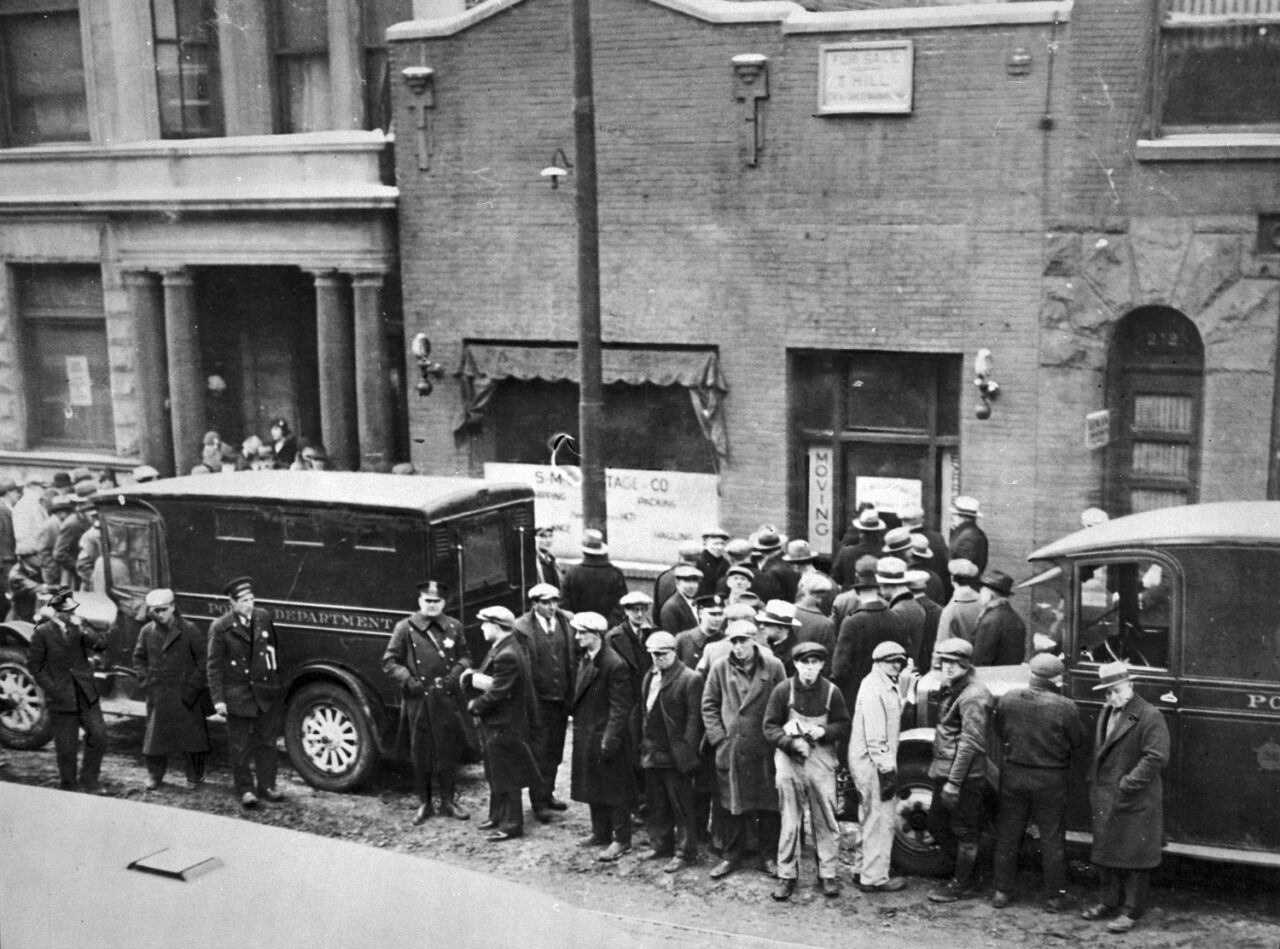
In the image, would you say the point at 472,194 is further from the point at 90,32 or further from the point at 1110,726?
the point at 1110,726

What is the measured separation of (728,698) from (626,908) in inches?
59.1

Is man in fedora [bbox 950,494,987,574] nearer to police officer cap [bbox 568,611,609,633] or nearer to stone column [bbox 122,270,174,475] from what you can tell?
police officer cap [bbox 568,611,609,633]

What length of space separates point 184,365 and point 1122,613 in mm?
13926

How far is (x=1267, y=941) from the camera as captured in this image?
8.20m

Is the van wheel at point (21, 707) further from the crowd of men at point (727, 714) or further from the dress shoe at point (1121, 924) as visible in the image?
the dress shoe at point (1121, 924)

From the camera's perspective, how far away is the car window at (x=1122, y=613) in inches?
348

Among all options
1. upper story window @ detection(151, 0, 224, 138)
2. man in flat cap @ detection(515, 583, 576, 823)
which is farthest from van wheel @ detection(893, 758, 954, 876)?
upper story window @ detection(151, 0, 224, 138)

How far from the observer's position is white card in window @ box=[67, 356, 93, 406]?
2080cm

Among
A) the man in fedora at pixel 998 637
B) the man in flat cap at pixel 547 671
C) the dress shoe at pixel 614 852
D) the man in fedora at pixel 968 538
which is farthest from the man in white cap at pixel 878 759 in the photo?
the man in fedora at pixel 968 538

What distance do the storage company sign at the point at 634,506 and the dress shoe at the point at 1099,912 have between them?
25.5ft

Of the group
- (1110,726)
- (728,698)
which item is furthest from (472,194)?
(1110,726)

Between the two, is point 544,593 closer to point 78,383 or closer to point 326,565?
point 326,565

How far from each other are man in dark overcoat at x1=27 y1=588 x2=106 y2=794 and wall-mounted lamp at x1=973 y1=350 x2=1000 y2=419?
8.62 metres

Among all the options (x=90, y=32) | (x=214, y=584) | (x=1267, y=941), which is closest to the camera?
(x=1267, y=941)
